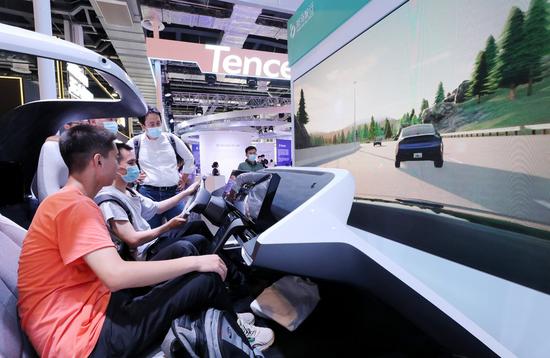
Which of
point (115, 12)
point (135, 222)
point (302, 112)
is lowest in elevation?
point (135, 222)

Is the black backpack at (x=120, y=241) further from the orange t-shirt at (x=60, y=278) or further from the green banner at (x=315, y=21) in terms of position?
the green banner at (x=315, y=21)

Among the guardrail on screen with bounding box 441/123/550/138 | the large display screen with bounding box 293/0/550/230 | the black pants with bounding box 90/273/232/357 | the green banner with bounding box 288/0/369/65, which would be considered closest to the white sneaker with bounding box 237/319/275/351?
the black pants with bounding box 90/273/232/357

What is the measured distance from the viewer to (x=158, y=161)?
10.00ft

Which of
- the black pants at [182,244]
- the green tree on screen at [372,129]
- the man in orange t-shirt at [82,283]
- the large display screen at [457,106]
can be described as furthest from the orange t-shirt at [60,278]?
the green tree on screen at [372,129]

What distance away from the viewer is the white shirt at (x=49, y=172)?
1.78 metres

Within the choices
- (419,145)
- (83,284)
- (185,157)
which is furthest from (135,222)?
(419,145)

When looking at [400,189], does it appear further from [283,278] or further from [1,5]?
[1,5]

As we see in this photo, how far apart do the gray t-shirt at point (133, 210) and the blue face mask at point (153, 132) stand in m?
0.78

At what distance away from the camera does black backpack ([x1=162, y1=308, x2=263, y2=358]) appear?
3.58 feet

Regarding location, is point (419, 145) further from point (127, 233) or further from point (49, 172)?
point (49, 172)

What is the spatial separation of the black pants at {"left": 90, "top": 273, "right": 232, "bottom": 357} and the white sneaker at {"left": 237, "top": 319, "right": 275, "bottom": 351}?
1.56ft

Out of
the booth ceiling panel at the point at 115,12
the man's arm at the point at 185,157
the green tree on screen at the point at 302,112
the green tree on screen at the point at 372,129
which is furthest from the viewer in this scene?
the booth ceiling panel at the point at 115,12

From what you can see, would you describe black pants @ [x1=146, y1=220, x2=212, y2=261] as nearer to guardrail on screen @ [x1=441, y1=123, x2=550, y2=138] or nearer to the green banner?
guardrail on screen @ [x1=441, y1=123, x2=550, y2=138]

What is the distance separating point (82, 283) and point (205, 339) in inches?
20.6
